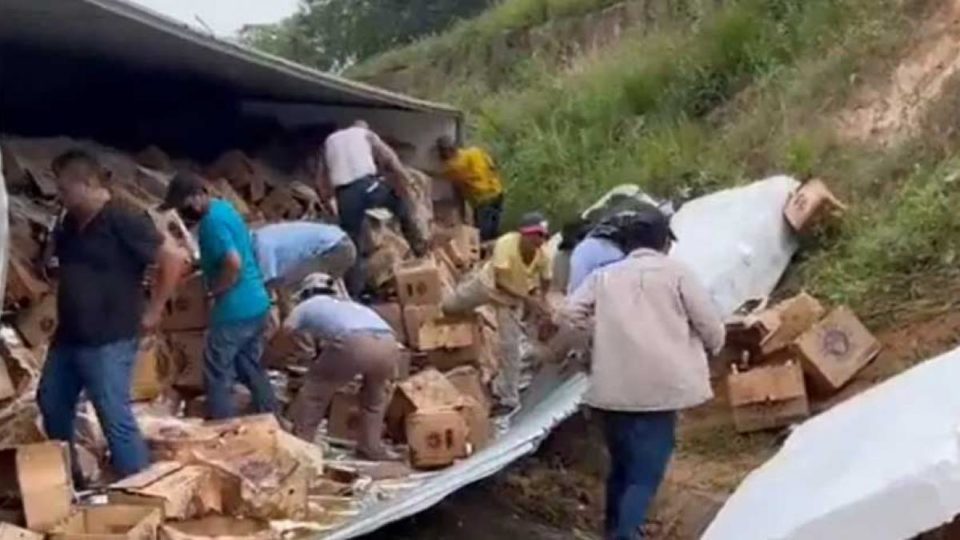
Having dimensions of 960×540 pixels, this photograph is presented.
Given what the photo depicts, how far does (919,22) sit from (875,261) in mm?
3670

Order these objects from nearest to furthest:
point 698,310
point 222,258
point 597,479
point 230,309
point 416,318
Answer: point 698,310
point 222,258
point 230,309
point 597,479
point 416,318

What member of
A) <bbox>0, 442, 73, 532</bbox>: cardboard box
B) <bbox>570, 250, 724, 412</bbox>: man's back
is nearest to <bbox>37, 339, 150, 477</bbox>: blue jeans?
<bbox>0, 442, 73, 532</bbox>: cardboard box

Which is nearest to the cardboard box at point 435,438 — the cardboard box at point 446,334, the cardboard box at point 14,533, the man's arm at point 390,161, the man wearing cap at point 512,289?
the man wearing cap at point 512,289

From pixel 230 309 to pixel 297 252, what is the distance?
89 centimetres

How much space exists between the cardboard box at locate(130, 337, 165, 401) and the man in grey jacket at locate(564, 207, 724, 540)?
7.36ft

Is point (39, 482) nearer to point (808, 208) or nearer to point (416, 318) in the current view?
point (416, 318)

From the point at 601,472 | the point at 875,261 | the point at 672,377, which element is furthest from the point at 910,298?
the point at 672,377

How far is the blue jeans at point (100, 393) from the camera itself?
22.3 ft

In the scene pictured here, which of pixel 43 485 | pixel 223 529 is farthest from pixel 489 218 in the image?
pixel 43 485

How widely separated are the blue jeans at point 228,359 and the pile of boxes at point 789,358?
2740mm

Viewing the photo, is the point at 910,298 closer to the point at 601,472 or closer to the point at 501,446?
the point at 601,472

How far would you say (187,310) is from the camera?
28.7ft

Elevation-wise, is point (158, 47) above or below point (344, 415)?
above

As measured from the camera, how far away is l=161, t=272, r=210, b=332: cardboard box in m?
→ 8.67
